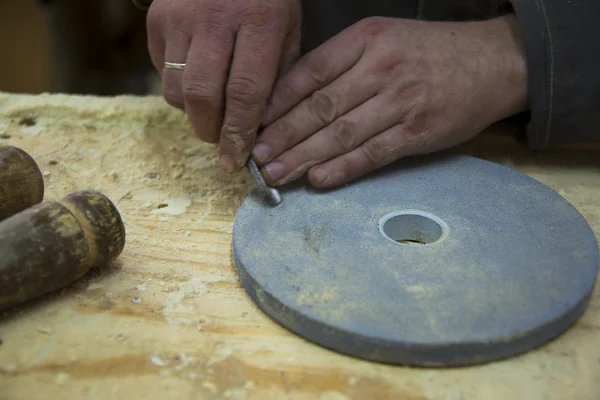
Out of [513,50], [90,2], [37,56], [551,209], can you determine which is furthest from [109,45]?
[551,209]

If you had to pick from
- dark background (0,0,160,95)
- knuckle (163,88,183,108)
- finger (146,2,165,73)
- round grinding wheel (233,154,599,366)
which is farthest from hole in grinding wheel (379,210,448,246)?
dark background (0,0,160,95)

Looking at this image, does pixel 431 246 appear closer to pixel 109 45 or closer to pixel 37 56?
pixel 37 56

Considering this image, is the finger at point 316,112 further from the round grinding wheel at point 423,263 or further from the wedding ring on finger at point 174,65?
the wedding ring on finger at point 174,65

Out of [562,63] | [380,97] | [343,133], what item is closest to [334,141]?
[343,133]

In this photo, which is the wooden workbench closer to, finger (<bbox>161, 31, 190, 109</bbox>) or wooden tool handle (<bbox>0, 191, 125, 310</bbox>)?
wooden tool handle (<bbox>0, 191, 125, 310</bbox>)

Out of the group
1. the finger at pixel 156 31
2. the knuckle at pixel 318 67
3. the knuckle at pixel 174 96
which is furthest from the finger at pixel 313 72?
the finger at pixel 156 31

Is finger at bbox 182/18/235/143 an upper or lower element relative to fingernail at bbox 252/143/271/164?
upper

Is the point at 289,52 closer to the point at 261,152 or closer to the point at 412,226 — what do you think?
the point at 261,152

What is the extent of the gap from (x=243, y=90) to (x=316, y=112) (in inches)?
8.3

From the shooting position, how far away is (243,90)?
1.25m

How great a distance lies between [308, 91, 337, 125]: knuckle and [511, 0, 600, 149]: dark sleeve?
0.53 m

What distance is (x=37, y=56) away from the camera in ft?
10.9

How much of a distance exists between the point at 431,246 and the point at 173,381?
0.59 meters

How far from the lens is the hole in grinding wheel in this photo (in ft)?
4.38
